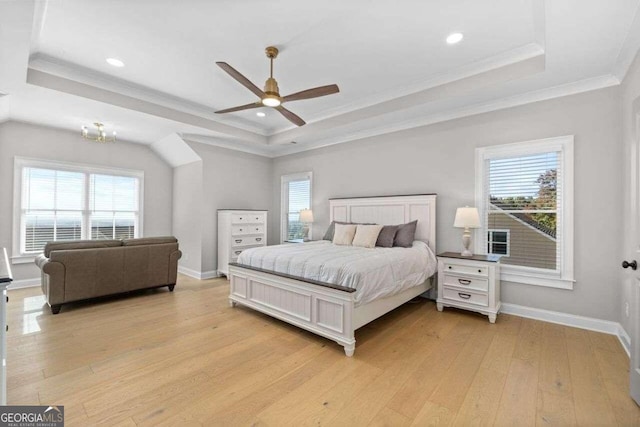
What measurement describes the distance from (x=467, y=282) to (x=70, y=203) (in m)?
6.74

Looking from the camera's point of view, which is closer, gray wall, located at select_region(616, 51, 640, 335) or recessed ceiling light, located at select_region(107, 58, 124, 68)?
gray wall, located at select_region(616, 51, 640, 335)

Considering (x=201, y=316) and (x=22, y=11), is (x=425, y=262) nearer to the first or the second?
(x=201, y=316)

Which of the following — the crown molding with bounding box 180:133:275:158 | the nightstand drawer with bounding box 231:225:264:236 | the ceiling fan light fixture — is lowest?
the nightstand drawer with bounding box 231:225:264:236

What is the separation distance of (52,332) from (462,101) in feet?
17.9

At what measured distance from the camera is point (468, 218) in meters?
3.52

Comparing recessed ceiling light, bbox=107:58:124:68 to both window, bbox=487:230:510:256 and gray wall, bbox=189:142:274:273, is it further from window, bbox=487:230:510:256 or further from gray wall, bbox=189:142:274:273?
window, bbox=487:230:510:256

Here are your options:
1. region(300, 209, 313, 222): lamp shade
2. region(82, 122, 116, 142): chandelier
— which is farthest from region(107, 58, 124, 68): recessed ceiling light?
region(300, 209, 313, 222): lamp shade

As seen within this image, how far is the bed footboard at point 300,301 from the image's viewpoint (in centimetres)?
258

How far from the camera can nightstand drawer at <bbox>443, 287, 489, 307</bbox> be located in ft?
11.0

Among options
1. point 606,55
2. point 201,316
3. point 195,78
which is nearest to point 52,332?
point 201,316

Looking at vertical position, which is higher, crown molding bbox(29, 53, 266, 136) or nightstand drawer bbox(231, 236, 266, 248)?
crown molding bbox(29, 53, 266, 136)

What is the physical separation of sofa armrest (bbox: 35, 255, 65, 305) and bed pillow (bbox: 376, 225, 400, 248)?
417 cm

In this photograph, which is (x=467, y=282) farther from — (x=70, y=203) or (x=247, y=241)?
(x=70, y=203)

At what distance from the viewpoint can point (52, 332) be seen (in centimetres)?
291
